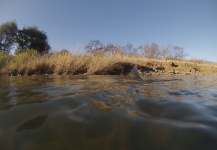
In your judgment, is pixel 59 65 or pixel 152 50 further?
pixel 152 50

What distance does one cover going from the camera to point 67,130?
1.37 metres

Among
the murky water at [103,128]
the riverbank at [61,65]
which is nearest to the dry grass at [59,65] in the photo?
the riverbank at [61,65]

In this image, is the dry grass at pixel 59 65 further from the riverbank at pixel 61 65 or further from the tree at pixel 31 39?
the tree at pixel 31 39

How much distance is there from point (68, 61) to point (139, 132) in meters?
10.4

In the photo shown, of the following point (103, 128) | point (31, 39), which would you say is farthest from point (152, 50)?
point (103, 128)

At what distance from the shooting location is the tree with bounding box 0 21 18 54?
95.6 feet

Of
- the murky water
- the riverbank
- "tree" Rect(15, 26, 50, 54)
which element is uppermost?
"tree" Rect(15, 26, 50, 54)

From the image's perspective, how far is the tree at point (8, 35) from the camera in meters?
29.1

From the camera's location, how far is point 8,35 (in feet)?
97.0

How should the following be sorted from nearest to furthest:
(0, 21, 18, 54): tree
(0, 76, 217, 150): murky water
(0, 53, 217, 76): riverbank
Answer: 1. (0, 76, 217, 150): murky water
2. (0, 53, 217, 76): riverbank
3. (0, 21, 18, 54): tree

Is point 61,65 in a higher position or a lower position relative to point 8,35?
lower

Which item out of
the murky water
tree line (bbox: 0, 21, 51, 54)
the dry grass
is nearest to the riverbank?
the dry grass

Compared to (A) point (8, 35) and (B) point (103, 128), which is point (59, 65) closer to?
(B) point (103, 128)

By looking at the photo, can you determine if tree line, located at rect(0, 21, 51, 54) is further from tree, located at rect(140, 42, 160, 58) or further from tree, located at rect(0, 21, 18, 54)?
tree, located at rect(140, 42, 160, 58)
